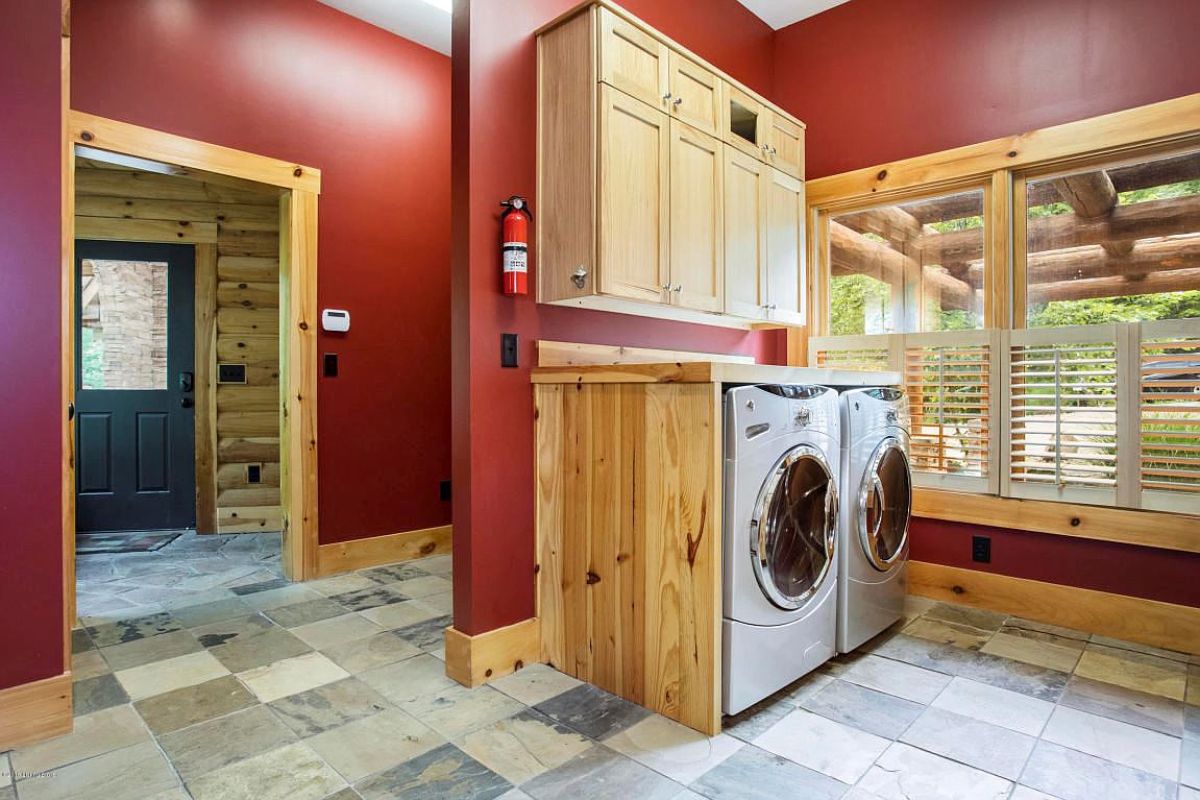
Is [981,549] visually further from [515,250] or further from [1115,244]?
[515,250]

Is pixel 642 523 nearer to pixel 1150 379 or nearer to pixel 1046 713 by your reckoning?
pixel 1046 713

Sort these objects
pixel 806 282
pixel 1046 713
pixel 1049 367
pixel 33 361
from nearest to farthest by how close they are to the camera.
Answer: pixel 33 361
pixel 1046 713
pixel 1049 367
pixel 806 282

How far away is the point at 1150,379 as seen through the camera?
244cm

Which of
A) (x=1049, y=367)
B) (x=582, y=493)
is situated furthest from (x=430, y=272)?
(x=1049, y=367)

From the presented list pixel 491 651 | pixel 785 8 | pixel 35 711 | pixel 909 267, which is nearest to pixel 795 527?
pixel 491 651

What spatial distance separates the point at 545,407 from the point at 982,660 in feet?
5.79

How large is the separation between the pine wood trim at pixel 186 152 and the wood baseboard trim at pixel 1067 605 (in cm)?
348

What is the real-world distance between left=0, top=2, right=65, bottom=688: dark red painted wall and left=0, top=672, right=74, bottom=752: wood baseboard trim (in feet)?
0.10

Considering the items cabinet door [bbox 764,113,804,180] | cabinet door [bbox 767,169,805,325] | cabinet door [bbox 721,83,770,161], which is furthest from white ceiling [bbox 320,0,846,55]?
cabinet door [bbox 767,169,805,325]

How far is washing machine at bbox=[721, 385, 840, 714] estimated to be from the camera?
1.79 metres

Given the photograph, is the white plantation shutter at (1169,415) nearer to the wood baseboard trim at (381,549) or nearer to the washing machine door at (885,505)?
the washing machine door at (885,505)

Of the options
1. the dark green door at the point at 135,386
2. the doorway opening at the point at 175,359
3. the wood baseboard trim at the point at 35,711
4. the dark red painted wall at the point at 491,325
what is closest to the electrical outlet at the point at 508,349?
the dark red painted wall at the point at 491,325

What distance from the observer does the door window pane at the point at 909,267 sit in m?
2.95

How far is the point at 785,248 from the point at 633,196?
117 cm
